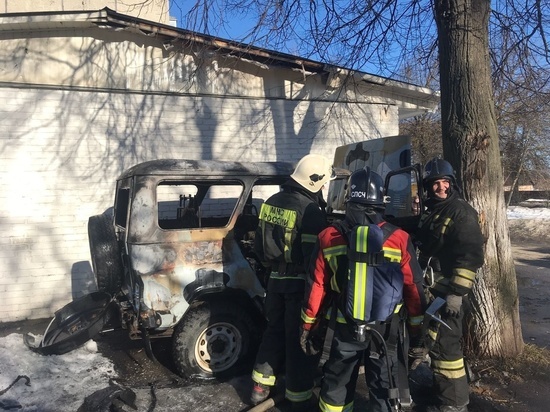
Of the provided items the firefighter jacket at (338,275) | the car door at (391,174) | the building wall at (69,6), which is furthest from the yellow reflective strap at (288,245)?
the building wall at (69,6)

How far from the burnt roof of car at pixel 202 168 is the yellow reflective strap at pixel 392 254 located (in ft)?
5.97

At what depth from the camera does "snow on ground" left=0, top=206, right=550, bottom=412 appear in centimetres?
371

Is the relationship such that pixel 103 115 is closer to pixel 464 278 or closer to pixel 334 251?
pixel 334 251

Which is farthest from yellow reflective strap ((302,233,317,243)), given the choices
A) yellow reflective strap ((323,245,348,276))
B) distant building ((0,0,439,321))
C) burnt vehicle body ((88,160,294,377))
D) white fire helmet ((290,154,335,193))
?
distant building ((0,0,439,321))

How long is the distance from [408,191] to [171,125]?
3912 mm

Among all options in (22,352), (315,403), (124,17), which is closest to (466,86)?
(315,403)

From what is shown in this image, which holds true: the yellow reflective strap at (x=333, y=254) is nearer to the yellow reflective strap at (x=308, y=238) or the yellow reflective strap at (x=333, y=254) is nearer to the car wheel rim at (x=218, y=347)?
the yellow reflective strap at (x=308, y=238)

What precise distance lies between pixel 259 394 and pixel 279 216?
4.74 ft

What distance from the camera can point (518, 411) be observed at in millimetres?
3512

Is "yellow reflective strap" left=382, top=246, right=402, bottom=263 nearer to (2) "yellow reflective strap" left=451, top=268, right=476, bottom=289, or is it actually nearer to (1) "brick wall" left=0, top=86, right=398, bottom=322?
(2) "yellow reflective strap" left=451, top=268, right=476, bottom=289

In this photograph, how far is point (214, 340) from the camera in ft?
13.5

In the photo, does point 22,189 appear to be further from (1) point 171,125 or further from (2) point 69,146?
(1) point 171,125

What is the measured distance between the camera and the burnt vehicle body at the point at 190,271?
12.7 feet

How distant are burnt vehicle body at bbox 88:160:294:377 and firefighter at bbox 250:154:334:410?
0.42 metres
